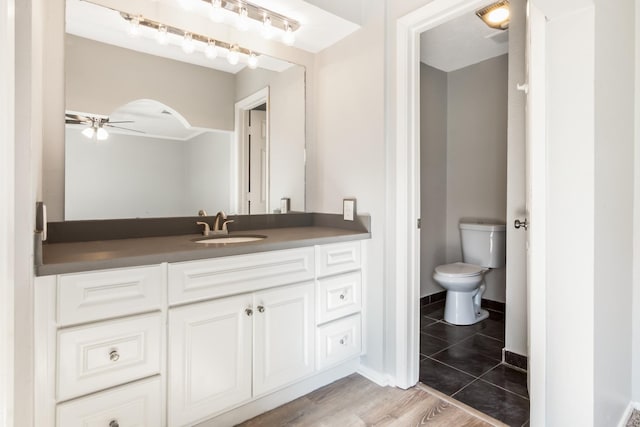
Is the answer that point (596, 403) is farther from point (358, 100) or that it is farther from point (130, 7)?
point (130, 7)

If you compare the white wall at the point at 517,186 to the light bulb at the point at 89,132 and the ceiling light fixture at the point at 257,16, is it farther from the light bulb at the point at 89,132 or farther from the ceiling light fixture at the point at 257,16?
the light bulb at the point at 89,132

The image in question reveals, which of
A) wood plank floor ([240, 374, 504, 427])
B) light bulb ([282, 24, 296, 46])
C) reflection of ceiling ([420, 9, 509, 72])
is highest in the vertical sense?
reflection of ceiling ([420, 9, 509, 72])

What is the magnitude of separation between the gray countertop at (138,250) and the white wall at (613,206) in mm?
1100

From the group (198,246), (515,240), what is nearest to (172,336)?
(198,246)

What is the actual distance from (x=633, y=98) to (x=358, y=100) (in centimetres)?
133

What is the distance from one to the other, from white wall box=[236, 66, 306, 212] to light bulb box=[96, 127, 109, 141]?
95 cm

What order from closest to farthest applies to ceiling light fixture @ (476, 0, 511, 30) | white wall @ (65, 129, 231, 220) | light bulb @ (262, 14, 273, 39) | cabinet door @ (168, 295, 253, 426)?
cabinet door @ (168, 295, 253, 426) < white wall @ (65, 129, 231, 220) < light bulb @ (262, 14, 273, 39) < ceiling light fixture @ (476, 0, 511, 30)

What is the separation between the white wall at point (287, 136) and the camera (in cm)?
231

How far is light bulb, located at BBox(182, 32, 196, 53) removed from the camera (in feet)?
6.28

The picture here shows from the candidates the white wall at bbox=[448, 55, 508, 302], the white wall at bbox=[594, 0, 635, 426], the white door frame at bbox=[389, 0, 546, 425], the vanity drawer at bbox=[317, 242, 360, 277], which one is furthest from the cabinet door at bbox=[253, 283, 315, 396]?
the white wall at bbox=[448, 55, 508, 302]

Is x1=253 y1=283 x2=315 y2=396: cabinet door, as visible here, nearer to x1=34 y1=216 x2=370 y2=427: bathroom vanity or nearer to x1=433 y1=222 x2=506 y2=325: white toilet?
x1=34 y1=216 x2=370 y2=427: bathroom vanity

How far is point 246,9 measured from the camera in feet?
6.20

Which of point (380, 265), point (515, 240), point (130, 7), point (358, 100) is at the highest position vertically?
point (130, 7)

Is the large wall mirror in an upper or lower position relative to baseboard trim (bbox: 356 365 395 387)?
upper
